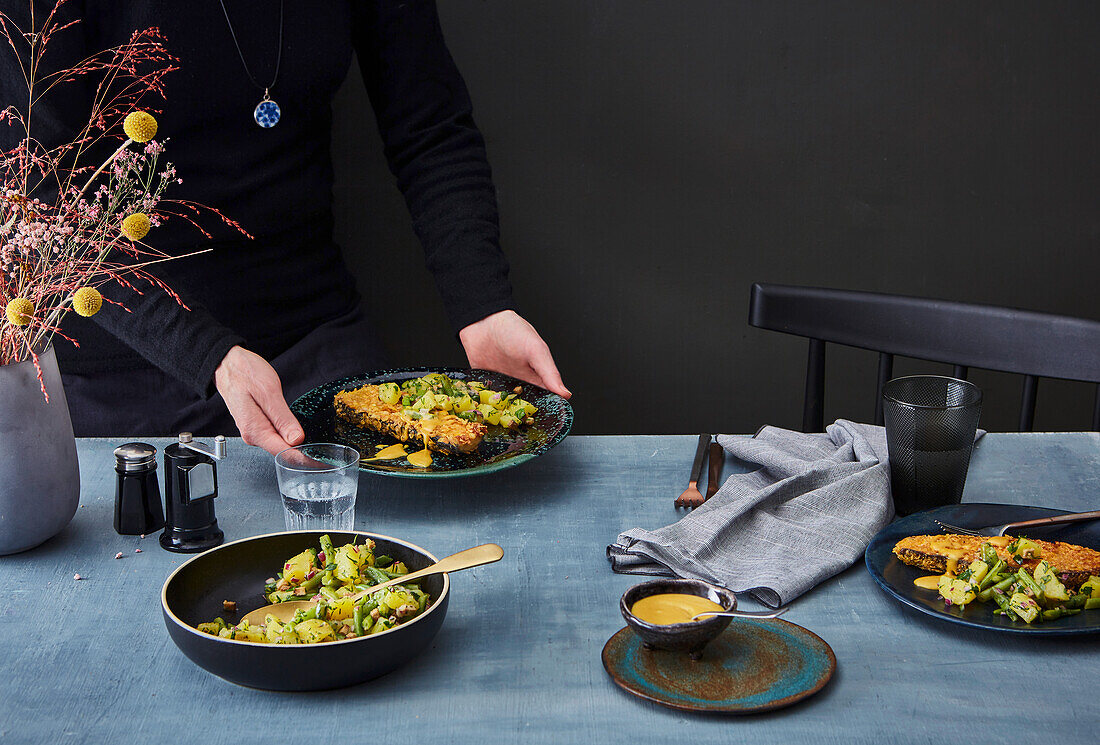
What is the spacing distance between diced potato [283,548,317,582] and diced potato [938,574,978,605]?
58 centimetres

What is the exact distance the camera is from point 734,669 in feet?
2.79

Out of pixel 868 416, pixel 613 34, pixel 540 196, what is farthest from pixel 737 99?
pixel 868 416

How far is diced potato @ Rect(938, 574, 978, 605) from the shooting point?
93cm

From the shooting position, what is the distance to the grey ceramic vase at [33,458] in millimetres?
1030

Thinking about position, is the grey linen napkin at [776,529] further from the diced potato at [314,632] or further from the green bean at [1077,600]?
the diced potato at [314,632]

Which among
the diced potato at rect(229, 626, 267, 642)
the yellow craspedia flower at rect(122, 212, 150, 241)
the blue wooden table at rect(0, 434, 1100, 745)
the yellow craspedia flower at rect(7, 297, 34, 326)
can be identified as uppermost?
the yellow craspedia flower at rect(122, 212, 150, 241)

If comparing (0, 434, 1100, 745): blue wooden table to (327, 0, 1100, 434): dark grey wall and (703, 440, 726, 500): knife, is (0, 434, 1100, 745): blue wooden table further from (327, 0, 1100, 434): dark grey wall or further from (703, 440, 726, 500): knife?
(327, 0, 1100, 434): dark grey wall

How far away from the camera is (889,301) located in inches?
64.9

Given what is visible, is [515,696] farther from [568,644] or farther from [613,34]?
[613,34]

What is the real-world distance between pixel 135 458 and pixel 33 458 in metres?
0.10

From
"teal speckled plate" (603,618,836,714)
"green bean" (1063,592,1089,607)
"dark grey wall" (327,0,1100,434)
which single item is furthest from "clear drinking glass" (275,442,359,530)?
"dark grey wall" (327,0,1100,434)

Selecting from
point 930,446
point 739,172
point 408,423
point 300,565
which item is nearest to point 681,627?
point 300,565

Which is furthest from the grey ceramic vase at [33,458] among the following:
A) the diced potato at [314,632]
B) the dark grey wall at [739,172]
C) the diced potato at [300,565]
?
the dark grey wall at [739,172]

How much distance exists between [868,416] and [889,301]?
99cm
